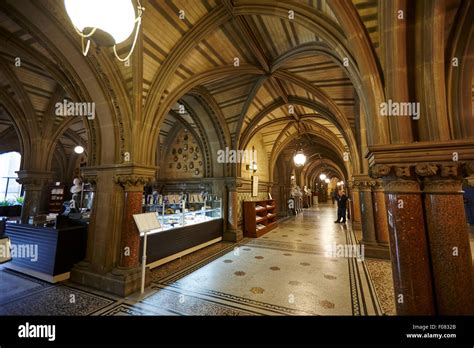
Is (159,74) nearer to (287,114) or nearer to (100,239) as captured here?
(100,239)

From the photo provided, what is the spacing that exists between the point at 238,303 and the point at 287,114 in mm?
7696

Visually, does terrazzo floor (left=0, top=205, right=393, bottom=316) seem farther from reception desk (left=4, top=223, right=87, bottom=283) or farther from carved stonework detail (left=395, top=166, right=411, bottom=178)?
carved stonework detail (left=395, top=166, right=411, bottom=178)

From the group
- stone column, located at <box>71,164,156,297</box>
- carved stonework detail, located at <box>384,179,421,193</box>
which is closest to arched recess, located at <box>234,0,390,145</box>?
carved stonework detail, located at <box>384,179,421,193</box>

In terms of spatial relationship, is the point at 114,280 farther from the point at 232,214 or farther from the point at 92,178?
the point at 232,214

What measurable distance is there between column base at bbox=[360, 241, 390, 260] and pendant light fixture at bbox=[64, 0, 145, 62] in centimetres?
638

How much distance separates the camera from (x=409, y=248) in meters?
1.79

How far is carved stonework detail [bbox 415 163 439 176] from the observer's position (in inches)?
69.5

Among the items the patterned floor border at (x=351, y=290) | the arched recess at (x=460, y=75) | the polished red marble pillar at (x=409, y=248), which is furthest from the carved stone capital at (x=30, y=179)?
the arched recess at (x=460, y=75)

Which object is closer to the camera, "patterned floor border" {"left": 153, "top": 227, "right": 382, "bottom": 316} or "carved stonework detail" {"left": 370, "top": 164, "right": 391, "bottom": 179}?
"carved stonework detail" {"left": 370, "top": 164, "right": 391, "bottom": 179}

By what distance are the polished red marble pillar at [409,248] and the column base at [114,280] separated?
3608mm

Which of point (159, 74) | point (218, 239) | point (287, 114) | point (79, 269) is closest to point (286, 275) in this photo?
point (218, 239)

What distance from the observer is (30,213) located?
221 inches

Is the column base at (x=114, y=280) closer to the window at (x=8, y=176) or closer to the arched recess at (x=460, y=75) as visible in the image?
the arched recess at (x=460, y=75)

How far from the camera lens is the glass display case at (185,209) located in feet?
18.4
